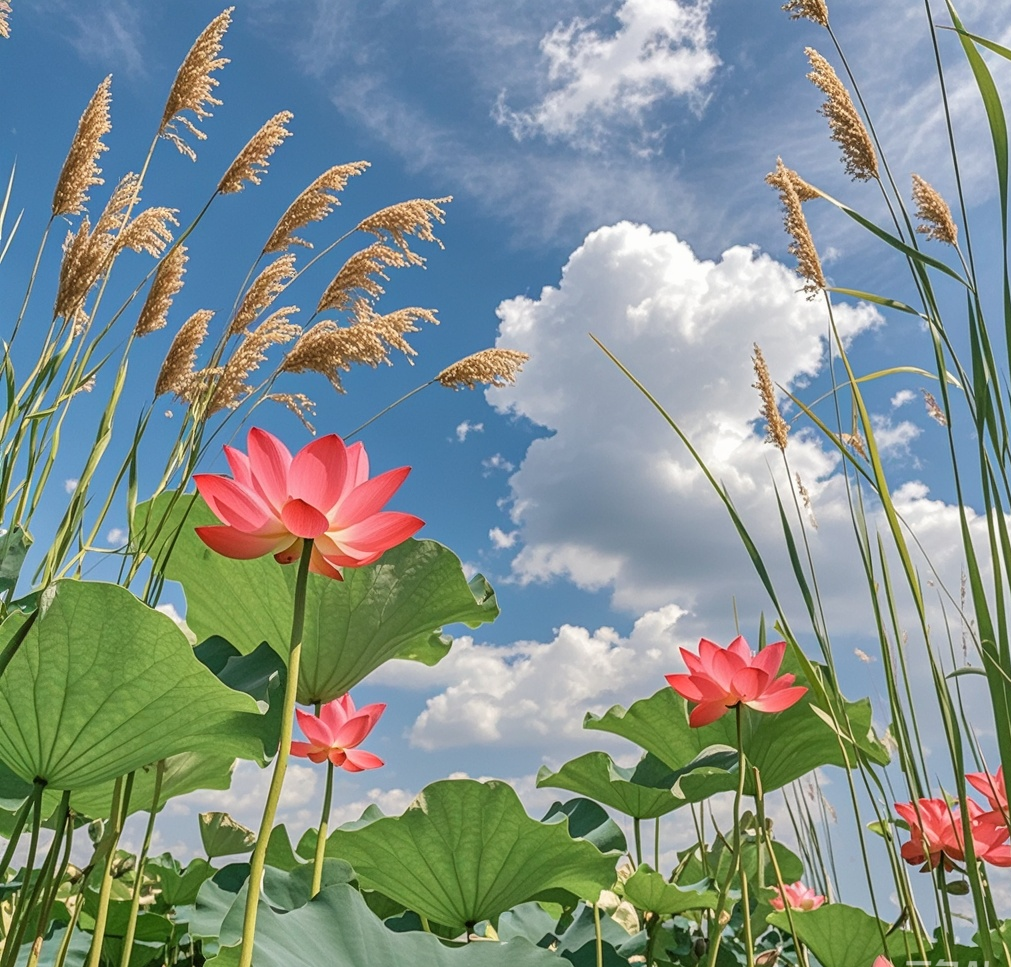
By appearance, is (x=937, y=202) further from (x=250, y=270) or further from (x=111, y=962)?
(x=111, y=962)

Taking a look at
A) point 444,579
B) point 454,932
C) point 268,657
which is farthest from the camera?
point 454,932

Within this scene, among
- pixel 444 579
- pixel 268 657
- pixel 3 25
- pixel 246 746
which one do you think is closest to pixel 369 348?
pixel 444 579

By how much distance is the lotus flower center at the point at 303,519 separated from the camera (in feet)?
2.58

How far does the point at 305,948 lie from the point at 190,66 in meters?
2.03

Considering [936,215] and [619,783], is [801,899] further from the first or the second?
[936,215]

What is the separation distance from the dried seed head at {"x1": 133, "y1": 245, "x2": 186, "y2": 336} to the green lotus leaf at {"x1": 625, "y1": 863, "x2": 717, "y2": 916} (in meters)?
1.53

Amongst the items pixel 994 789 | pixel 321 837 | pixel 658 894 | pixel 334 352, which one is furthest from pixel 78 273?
pixel 994 789

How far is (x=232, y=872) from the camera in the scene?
1.47m

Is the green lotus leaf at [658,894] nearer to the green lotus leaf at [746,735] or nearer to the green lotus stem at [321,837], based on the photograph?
the green lotus leaf at [746,735]

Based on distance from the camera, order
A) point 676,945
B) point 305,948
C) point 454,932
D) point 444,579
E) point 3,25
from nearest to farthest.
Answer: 1. point 305,948
2. point 444,579
3. point 454,932
4. point 676,945
5. point 3,25

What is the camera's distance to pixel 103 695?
0.93 meters

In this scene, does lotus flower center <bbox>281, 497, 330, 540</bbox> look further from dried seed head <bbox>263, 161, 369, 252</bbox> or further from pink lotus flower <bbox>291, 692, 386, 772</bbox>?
dried seed head <bbox>263, 161, 369, 252</bbox>

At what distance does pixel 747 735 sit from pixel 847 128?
1.01 metres

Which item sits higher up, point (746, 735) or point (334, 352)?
point (334, 352)
